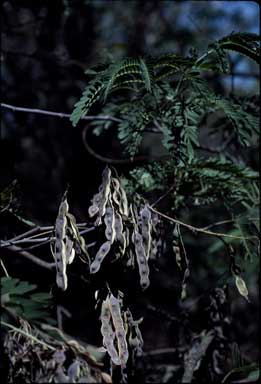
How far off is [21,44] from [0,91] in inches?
97.1

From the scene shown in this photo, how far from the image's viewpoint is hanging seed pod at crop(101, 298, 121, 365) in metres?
1.32

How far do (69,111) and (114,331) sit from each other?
2274mm

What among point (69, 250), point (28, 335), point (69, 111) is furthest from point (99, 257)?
point (69, 111)

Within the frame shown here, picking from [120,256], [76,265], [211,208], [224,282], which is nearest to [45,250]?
[76,265]

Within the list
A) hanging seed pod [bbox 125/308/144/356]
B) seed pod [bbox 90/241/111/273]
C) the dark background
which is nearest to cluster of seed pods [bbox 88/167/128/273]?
seed pod [bbox 90/241/111/273]

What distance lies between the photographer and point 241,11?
181 inches

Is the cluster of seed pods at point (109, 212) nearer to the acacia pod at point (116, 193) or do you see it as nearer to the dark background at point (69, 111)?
the acacia pod at point (116, 193)

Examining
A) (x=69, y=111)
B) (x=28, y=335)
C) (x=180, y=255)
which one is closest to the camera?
(x=28, y=335)

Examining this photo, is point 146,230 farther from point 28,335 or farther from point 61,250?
point 28,335

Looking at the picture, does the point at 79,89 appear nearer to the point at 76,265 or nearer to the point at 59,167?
the point at 59,167

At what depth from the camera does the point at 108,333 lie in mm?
1329

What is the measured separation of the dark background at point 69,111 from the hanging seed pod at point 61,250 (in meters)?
0.46

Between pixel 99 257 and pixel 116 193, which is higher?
pixel 116 193

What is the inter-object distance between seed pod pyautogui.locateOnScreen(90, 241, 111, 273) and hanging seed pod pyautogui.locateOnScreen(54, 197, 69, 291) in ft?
0.21
